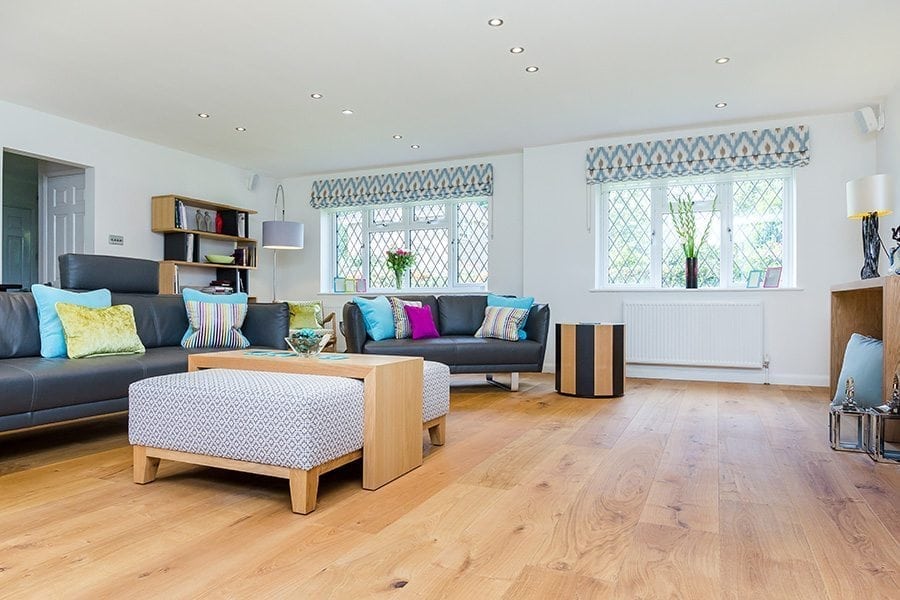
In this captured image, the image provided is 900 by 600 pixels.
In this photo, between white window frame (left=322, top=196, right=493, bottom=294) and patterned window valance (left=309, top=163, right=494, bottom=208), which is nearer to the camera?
patterned window valance (left=309, top=163, right=494, bottom=208)

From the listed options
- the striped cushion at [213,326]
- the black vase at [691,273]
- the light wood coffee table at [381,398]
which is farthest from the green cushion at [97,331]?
the black vase at [691,273]

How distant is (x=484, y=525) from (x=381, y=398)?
24.5 inches

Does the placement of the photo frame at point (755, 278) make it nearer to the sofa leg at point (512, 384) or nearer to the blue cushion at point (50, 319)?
the sofa leg at point (512, 384)

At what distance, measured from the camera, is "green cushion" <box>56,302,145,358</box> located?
2891 mm

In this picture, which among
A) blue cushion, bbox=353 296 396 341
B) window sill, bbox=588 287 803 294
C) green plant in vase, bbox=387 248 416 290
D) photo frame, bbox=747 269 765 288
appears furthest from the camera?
green plant in vase, bbox=387 248 416 290

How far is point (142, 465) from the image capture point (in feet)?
7.04

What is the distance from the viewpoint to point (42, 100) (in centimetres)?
452

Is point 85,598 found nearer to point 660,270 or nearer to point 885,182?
point 885,182

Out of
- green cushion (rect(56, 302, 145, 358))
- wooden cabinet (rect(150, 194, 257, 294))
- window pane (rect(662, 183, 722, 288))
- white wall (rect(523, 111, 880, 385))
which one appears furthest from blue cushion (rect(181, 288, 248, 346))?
window pane (rect(662, 183, 722, 288))

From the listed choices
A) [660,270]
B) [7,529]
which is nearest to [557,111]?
[660,270]

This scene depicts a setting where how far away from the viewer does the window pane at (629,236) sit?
5.50 meters

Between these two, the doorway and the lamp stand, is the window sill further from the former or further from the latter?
the doorway

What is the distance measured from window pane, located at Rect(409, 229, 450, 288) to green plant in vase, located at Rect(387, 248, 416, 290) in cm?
10

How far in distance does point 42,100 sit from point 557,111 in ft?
13.8
